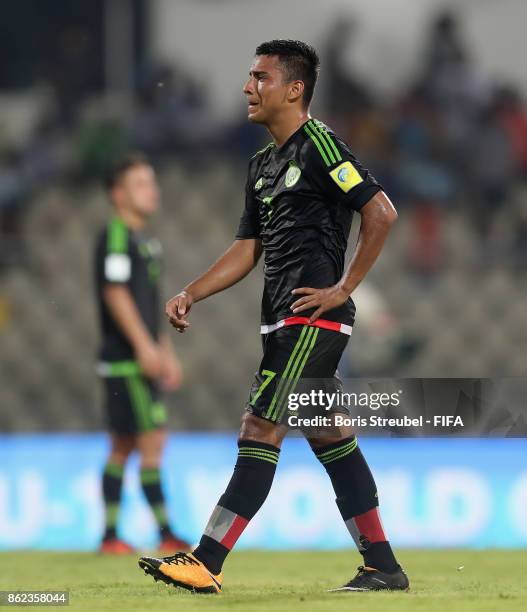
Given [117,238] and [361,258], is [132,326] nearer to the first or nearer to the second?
[117,238]

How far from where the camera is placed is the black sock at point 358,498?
11.7 feet

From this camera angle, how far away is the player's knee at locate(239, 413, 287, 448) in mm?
3482

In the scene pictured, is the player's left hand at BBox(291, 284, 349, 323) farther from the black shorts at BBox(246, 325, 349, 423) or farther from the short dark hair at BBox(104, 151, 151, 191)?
the short dark hair at BBox(104, 151, 151, 191)

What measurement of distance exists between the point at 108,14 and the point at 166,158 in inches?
50.6

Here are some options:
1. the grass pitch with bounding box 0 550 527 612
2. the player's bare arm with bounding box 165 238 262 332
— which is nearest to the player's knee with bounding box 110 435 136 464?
the grass pitch with bounding box 0 550 527 612

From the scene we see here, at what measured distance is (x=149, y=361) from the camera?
555 centimetres

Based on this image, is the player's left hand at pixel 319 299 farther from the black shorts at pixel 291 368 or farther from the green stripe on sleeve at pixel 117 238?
the green stripe on sleeve at pixel 117 238

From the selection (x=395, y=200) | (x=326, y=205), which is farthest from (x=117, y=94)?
(x=326, y=205)

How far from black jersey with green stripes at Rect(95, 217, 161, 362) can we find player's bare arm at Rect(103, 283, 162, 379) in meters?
0.04

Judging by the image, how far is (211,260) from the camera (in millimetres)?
9312

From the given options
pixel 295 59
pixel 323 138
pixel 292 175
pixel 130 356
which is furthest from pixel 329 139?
pixel 130 356

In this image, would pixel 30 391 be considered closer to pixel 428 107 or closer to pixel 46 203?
pixel 46 203

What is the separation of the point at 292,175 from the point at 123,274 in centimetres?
223

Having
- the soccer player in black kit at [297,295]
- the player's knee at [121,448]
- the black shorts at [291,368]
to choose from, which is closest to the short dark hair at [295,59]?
the soccer player in black kit at [297,295]
